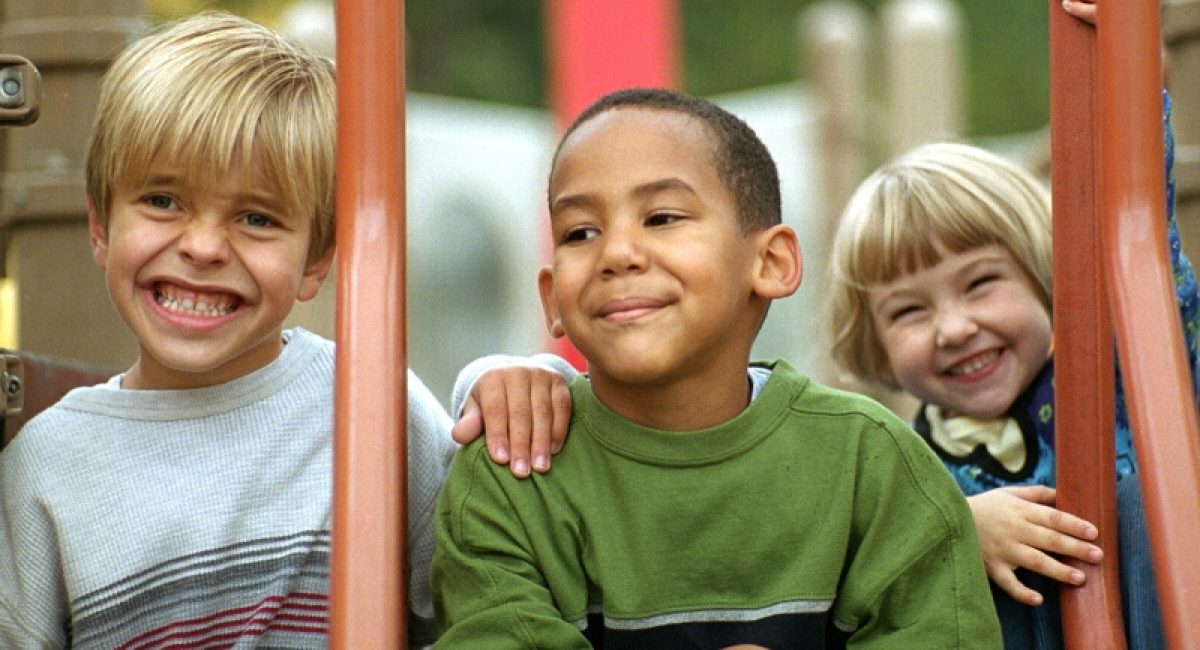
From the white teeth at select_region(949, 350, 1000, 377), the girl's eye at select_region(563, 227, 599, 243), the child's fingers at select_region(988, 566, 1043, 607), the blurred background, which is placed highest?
the blurred background

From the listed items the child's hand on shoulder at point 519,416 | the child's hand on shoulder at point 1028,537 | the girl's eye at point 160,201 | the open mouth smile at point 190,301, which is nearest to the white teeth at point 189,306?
the open mouth smile at point 190,301

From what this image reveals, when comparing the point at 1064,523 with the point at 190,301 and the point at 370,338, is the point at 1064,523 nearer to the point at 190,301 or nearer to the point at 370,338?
the point at 370,338


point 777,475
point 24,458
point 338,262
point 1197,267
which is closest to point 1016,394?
point 1197,267

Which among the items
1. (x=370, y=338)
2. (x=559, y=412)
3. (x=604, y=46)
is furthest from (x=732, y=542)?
(x=604, y=46)

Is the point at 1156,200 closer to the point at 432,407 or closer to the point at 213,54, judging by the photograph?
the point at 432,407

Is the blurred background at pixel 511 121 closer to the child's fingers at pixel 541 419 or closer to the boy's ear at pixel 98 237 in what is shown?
the boy's ear at pixel 98 237

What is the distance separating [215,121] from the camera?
184 cm

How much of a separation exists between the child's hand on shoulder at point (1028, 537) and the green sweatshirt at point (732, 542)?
0.29ft

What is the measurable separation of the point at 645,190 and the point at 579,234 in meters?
0.09

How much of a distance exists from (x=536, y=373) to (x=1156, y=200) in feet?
2.28

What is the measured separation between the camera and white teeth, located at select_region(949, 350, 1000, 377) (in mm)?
2352

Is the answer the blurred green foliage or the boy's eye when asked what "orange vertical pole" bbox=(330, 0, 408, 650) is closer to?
the boy's eye

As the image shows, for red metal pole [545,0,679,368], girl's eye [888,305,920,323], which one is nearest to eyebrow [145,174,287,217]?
girl's eye [888,305,920,323]

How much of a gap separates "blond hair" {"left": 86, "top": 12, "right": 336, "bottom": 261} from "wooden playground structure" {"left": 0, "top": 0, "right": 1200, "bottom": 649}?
290mm
